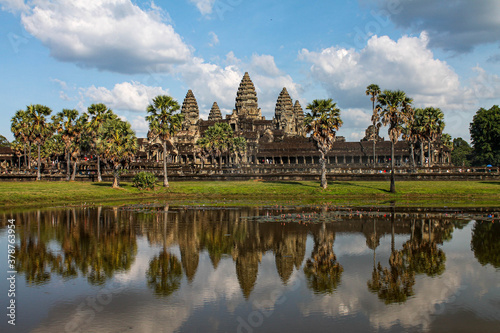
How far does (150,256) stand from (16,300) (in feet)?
24.5

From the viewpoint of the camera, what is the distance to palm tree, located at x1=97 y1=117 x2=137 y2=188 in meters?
61.2

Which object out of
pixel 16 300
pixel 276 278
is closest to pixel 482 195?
pixel 276 278

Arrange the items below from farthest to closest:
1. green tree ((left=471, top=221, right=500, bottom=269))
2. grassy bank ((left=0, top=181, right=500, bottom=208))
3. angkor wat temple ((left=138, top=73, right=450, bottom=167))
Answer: angkor wat temple ((left=138, top=73, right=450, bottom=167)) → grassy bank ((left=0, top=181, right=500, bottom=208)) → green tree ((left=471, top=221, right=500, bottom=269))

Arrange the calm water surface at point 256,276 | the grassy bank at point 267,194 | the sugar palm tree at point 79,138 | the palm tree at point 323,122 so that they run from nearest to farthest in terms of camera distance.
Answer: the calm water surface at point 256,276
the grassy bank at point 267,194
the palm tree at point 323,122
the sugar palm tree at point 79,138

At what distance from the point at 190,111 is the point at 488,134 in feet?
347

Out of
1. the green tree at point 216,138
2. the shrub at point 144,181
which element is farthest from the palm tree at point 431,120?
the shrub at point 144,181

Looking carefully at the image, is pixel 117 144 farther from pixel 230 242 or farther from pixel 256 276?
pixel 256 276

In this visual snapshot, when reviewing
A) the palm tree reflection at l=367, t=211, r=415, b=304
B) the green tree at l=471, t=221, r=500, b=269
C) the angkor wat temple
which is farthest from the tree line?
the palm tree reflection at l=367, t=211, r=415, b=304

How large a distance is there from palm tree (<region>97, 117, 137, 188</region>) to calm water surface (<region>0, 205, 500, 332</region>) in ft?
92.5

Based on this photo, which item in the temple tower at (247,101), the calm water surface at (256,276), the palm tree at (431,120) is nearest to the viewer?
the calm water surface at (256,276)

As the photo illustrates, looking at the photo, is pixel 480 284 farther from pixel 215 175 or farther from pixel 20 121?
pixel 20 121

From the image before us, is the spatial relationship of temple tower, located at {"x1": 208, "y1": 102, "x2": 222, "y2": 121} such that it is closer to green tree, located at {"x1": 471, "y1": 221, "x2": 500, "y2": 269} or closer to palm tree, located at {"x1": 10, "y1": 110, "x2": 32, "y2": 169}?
palm tree, located at {"x1": 10, "y1": 110, "x2": 32, "y2": 169}

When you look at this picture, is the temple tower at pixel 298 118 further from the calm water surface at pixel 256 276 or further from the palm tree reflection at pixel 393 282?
the palm tree reflection at pixel 393 282

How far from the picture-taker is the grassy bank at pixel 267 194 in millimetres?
48750
